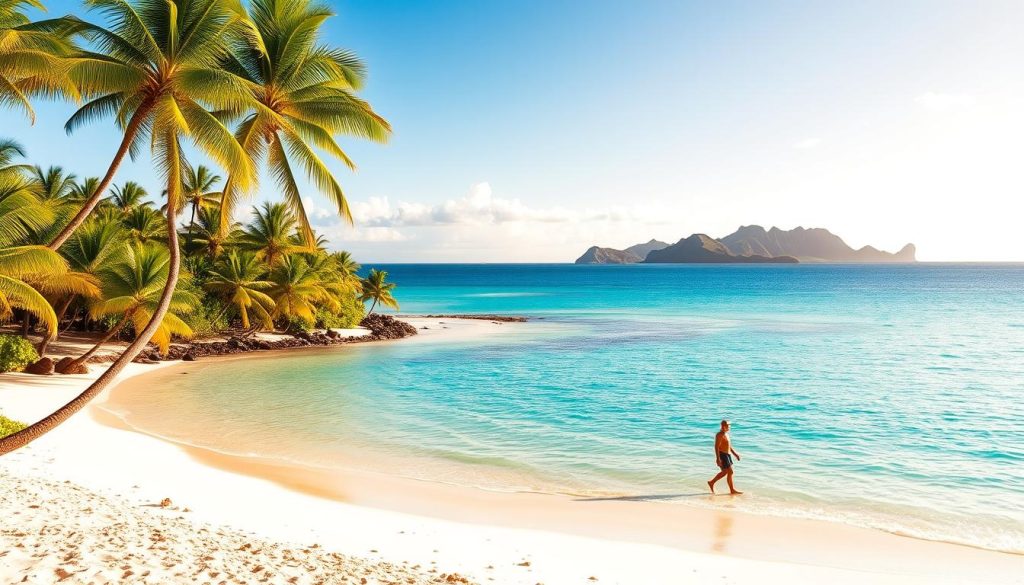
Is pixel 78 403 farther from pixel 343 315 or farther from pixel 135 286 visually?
pixel 343 315

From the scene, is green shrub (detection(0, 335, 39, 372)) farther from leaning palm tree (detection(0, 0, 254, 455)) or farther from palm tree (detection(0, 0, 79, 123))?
leaning palm tree (detection(0, 0, 254, 455))

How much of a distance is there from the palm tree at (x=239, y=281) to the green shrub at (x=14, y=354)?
34.9 feet

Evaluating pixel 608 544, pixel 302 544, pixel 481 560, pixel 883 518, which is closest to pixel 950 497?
pixel 883 518

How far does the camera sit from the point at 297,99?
43.6 feet

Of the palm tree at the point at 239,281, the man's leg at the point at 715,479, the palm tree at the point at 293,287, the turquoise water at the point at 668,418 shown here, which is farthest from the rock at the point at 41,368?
the man's leg at the point at 715,479

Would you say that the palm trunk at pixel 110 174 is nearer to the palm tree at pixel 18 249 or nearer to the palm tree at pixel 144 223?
the palm tree at pixel 18 249

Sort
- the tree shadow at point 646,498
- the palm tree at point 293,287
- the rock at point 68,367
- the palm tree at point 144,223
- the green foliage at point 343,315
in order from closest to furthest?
the tree shadow at point 646,498 → the rock at point 68,367 → the palm tree at point 144,223 → the palm tree at point 293,287 → the green foliage at point 343,315

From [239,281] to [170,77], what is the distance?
988 inches

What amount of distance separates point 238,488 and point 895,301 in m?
84.0

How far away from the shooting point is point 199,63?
9180mm

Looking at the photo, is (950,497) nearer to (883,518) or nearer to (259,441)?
(883,518)

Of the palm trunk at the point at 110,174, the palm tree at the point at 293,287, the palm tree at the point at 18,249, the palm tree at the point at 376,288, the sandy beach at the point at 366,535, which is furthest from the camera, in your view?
the palm tree at the point at 376,288

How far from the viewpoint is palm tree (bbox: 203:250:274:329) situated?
3178 centimetres

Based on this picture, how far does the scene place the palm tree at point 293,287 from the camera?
34.5m
